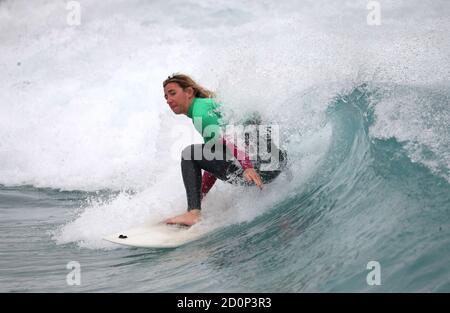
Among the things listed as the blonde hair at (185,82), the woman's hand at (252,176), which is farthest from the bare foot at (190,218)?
the blonde hair at (185,82)

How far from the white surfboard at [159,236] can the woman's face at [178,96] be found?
4.03 feet

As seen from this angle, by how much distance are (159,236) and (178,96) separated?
56.8 inches

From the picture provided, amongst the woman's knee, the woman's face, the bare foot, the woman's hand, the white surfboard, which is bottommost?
the white surfboard

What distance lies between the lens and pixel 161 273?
4441 mm

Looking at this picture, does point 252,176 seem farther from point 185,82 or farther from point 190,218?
point 185,82

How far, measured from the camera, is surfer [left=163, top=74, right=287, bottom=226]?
498 cm

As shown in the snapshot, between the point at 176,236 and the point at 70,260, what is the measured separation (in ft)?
3.65

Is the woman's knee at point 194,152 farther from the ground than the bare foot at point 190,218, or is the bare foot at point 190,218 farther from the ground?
the woman's knee at point 194,152

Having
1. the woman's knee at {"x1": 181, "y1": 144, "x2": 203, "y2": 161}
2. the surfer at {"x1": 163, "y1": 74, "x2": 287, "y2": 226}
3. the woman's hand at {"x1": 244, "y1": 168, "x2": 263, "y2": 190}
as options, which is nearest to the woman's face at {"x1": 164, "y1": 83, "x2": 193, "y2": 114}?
the surfer at {"x1": 163, "y1": 74, "x2": 287, "y2": 226}

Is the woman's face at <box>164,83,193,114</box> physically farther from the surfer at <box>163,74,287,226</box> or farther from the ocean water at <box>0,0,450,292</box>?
the ocean water at <box>0,0,450,292</box>

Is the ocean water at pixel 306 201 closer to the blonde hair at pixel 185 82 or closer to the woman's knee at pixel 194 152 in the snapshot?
the blonde hair at pixel 185 82

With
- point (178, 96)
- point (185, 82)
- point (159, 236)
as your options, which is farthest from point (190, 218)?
point (185, 82)

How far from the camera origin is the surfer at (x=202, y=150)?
16.3 ft
